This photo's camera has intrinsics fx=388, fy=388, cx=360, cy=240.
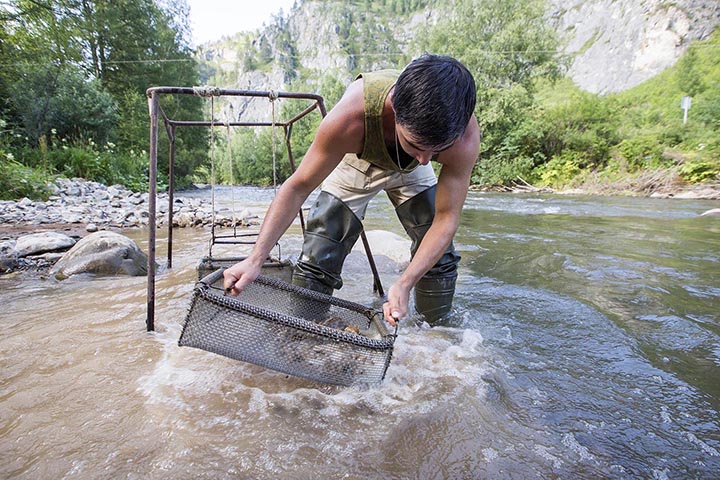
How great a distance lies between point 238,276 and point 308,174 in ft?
A: 1.57

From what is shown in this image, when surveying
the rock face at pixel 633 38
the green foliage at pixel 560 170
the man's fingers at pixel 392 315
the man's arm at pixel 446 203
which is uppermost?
the rock face at pixel 633 38

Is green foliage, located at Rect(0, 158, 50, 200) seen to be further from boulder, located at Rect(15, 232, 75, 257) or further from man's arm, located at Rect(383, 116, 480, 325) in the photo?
man's arm, located at Rect(383, 116, 480, 325)

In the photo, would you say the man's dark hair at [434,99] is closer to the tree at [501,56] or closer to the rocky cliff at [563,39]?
the tree at [501,56]

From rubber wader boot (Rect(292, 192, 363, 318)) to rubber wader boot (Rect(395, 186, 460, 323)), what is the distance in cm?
33

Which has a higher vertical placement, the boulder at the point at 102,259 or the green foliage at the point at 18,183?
the green foliage at the point at 18,183

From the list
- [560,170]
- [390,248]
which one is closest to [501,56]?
[560,170]

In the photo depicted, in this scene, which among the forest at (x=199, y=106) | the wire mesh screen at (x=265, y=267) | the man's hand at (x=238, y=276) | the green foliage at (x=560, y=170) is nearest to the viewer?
the man's hand at (x=238, y=276)

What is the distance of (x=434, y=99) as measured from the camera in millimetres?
1103

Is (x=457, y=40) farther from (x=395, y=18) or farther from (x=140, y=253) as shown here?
(x=395, y=18)

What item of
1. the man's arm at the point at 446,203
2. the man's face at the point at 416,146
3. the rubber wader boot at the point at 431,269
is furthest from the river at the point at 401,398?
the man's face at the point at 416,146

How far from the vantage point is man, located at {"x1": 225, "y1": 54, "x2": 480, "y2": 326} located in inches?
45.2

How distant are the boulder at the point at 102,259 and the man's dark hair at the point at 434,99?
325 cm

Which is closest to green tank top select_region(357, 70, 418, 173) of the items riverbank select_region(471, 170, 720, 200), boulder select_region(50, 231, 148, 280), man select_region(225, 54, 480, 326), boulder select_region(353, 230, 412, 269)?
man select_region(225, 54, 480, 326)

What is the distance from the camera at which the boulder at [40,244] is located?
3.80 m
